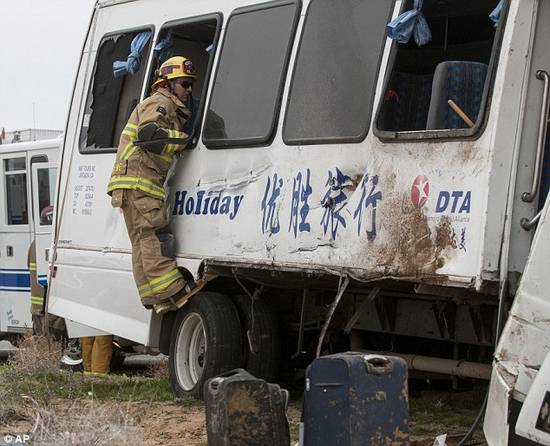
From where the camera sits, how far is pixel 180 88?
891cm

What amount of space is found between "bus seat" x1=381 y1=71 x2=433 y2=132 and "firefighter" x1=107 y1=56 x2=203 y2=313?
5.80 ft

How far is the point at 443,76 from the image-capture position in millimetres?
6738

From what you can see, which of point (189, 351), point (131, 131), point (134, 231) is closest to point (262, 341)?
point (189, 351)

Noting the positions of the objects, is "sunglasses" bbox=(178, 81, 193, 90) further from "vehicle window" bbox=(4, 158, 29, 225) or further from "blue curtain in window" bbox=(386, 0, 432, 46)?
"vehicle window" bbox=(4, 158, 29, 225)

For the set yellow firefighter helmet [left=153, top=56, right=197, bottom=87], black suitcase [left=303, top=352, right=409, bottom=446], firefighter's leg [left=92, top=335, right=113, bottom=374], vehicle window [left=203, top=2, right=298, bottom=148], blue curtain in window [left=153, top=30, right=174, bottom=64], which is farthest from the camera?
firefighter's leg [left=92, top=335, right=113, bottom=374]

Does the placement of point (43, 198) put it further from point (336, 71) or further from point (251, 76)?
point (336, 71)

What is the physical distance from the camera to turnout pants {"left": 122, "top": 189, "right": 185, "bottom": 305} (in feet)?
28.6

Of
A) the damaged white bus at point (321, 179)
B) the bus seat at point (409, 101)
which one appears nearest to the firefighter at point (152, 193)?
the damaged white bus at point (321, 179)

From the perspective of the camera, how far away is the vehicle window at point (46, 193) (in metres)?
14.6

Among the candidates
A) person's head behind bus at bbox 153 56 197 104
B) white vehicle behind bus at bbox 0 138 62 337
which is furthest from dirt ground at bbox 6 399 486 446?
white vehicle behind bus at bbox 0 138 62 337

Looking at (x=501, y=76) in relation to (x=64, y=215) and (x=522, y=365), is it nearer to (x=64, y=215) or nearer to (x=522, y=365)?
(x=522, y=365)

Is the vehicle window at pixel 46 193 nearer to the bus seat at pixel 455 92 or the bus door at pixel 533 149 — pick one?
the bus seat at pixel 455 92

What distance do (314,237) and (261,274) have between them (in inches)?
35.3

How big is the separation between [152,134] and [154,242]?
2.62 ft
